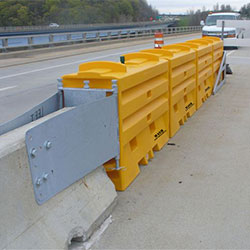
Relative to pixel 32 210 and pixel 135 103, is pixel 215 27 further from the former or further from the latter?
pixel 32 210

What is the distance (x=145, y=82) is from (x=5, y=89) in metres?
7.89

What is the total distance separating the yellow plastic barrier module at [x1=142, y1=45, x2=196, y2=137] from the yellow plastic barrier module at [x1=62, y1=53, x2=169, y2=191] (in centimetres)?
37

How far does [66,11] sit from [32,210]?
94.9 m

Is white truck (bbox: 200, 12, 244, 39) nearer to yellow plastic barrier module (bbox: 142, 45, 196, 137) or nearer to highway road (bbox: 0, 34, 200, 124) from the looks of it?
highway road (bbox: 0, 34, 200, 124)

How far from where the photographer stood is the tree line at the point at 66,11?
77.2m

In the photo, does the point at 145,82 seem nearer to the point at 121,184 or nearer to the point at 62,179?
the point at 121,184

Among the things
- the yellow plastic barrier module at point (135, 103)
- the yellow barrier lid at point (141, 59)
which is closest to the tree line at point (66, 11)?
the yellow barrier lid at point (141, 59)

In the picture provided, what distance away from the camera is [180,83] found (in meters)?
6.96

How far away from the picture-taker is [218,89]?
1047 centimetres

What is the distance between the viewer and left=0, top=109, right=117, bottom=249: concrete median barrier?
8.44 ft

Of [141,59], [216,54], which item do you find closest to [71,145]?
[141,59]

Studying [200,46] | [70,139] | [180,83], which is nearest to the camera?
[70,139]

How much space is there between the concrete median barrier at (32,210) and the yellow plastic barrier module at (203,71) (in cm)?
525

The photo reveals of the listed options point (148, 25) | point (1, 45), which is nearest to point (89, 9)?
point (148, 25)
